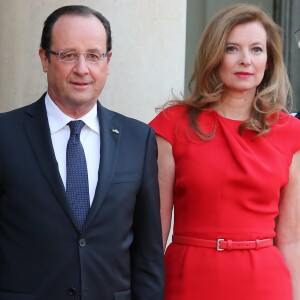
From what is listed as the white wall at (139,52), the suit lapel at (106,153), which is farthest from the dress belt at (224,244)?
the white wall at (139,52)

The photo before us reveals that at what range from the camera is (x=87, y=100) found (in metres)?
3.26

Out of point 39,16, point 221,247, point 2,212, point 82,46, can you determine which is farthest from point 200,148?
point 39,16

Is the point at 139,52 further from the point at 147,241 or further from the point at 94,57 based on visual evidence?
the point at 147,241

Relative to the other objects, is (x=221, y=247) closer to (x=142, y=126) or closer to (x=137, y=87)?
(x=142, y=126)

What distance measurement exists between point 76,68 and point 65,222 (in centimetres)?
61

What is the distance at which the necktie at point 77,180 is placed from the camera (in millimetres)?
3152

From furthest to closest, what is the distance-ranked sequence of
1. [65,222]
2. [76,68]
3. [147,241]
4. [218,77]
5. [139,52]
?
[139,52] → [218,77] → [147,241] → [76,68] → [65,222]

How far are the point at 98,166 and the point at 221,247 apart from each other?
0.71m

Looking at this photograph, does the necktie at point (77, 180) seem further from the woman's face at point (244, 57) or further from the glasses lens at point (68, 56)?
the woman's face at point (244, 57)

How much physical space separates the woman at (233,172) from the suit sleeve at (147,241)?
264 millimetres

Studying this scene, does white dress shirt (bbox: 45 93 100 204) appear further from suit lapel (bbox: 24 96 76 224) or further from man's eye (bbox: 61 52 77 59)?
man's eye (bbox: 61 52 77 59)

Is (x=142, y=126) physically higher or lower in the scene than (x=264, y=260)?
higher

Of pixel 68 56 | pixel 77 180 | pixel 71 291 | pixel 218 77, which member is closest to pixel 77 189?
pixel 77 180

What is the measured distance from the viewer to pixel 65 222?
10.2 feet
